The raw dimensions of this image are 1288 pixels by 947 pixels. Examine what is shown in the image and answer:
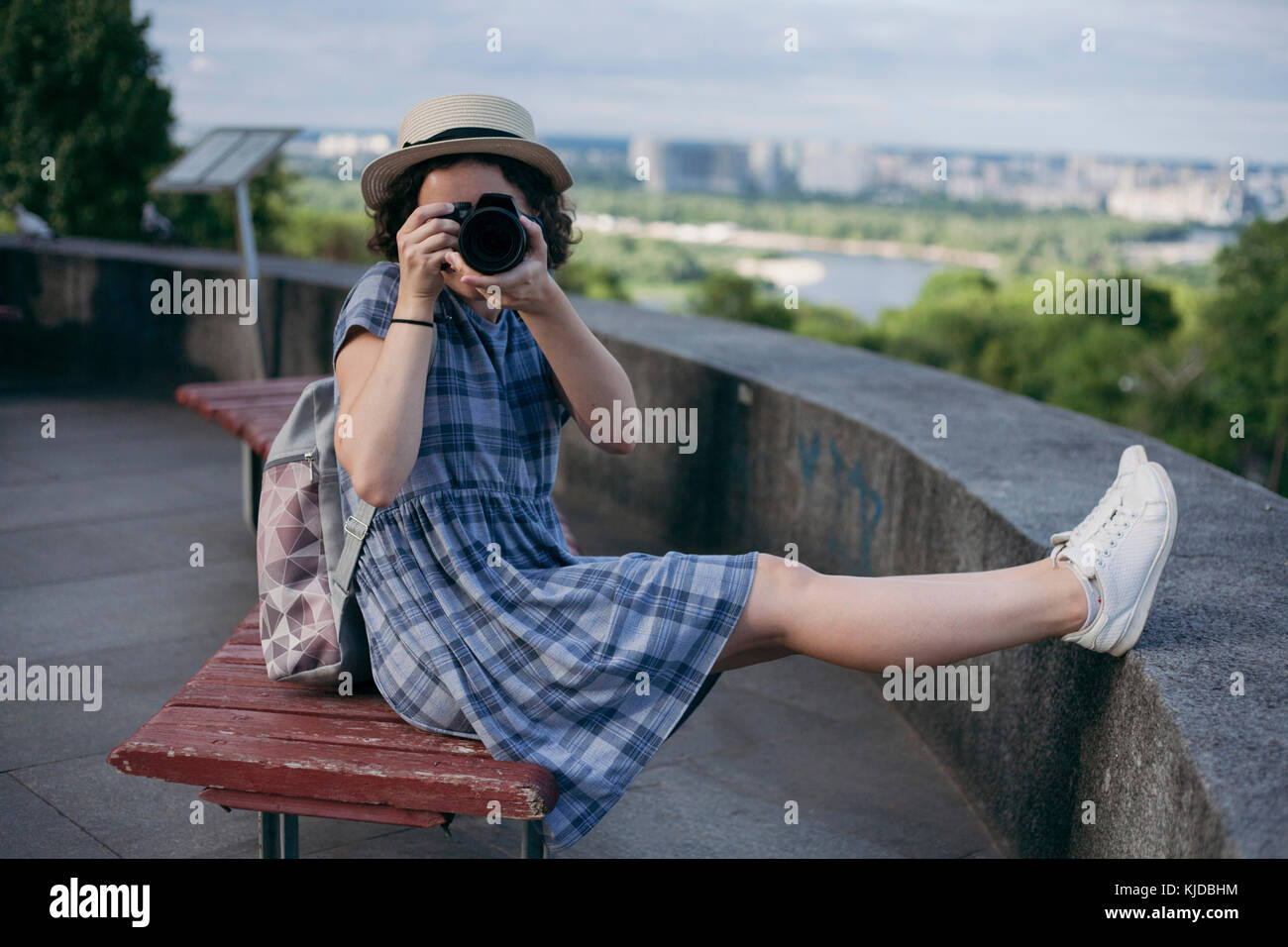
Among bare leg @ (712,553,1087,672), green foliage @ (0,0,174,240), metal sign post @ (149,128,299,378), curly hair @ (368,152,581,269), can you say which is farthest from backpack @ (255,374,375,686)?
green foliage @ (0,0,174,240)

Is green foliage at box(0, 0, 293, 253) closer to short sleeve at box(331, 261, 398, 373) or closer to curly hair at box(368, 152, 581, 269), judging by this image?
curly hair at box(368, 152, 581, 269)

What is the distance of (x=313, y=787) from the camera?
2.05 m

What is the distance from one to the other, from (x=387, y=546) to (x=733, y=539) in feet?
8.25

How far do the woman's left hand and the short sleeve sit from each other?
174 mm

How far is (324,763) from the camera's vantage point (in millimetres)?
2029

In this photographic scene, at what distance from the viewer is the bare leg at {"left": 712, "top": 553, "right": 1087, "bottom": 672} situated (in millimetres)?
2219

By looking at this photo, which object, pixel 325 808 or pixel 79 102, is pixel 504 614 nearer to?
pixel 325 808

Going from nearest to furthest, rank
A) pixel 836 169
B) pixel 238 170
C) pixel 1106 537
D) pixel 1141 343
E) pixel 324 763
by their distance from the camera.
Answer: pixel 324 763, pixel 1106 537, pixel 238 170, pixel 1141 343, pixel 836 169

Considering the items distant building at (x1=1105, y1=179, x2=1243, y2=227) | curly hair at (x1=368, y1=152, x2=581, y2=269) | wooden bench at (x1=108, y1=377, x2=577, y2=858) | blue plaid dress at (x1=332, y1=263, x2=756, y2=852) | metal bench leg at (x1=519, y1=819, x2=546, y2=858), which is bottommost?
metal bench leg at (x1=519, y1=819, x2=546, y2=858)

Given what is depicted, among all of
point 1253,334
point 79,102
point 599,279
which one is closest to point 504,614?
point 79,102

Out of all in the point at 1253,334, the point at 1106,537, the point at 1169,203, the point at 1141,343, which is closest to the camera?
the point at 1106,537

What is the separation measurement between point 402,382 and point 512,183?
520 mm
